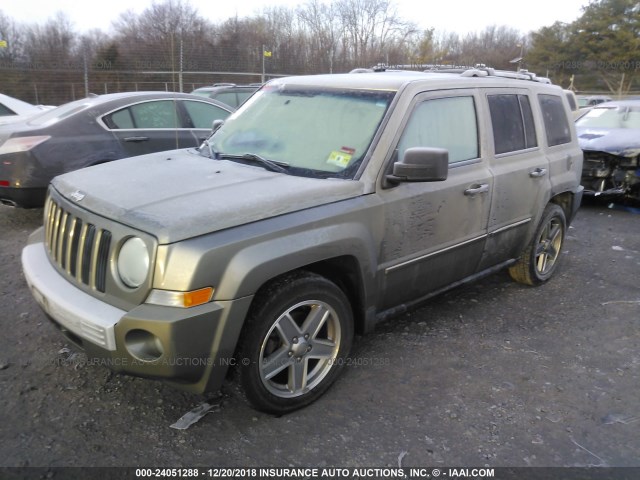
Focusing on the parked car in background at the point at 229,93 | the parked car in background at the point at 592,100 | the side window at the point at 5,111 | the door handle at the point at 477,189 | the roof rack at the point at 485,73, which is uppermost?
the parked car in background at the point at 592,100

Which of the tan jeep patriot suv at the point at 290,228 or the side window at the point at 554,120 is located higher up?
the side window at the point at 554,120

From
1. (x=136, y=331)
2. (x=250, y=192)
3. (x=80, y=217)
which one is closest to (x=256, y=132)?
(x=250, y=192)

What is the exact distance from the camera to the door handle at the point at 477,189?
3.68m

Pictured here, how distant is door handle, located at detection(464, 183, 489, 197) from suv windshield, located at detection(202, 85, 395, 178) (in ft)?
2.84

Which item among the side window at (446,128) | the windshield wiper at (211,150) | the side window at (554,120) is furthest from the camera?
the side window at (554,120)

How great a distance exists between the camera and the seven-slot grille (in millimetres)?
2584

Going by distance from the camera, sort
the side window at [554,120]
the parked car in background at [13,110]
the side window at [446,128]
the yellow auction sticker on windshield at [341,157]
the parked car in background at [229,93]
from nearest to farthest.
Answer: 1. the yellow auction sticker on windshield at [341,157]
2. the side window at [446,128]
3. the side window at [554,120]
4. the parked car in background at [13,110]
5. the parked car in background at [229,93]

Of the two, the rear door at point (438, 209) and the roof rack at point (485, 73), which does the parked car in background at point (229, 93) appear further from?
the rear door at point (438, 209)

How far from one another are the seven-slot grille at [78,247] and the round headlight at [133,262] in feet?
0.33

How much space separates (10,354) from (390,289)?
8.14ft

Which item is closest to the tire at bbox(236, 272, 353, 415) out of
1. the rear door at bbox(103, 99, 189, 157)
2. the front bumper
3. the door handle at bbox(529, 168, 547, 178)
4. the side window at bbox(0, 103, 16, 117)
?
the front bumper

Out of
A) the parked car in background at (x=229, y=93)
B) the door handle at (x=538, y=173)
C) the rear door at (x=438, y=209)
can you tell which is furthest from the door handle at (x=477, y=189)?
the parked car in background at (x=229, y=93)

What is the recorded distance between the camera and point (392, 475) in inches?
100

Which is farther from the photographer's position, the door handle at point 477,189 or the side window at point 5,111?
the side window at point 5,111
